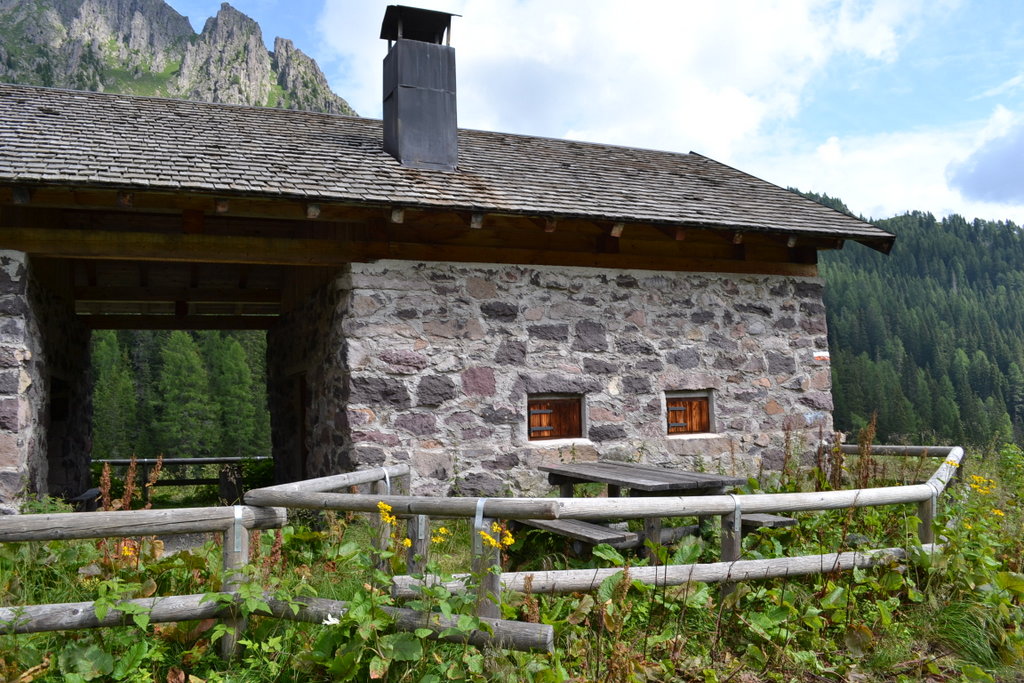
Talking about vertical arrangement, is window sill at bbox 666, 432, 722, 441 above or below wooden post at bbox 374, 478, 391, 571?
above

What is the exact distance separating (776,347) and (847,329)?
75.4 m

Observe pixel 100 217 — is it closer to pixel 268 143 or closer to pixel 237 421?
pixel 268 143

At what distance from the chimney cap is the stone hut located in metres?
0.03

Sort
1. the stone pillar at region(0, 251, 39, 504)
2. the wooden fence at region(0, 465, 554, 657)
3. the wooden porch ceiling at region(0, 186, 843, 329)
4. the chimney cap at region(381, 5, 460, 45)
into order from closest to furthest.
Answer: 1. the wooden fence at region(0, 465, 554, 657)
2. the stone pillar at region(0, 251, 39, 504)
3. the wooden porch ceiling at region(0, 186, 843, 329)
4. the chimney cap at region(381, 5, 460, 45)

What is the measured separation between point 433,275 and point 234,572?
12.7 feet

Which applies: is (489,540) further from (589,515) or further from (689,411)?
(689,411)

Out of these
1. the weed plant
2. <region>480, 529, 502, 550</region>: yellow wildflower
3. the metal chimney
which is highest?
the metal chimney

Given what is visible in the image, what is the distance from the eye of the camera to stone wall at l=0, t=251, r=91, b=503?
586cm

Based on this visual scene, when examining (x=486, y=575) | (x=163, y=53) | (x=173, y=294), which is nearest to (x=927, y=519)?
(x=486, y=575)

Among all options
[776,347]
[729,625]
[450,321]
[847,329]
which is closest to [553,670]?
[729,625]

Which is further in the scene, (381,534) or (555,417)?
(555,417)

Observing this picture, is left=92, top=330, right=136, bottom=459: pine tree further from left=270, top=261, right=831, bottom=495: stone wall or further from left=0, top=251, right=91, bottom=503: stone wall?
left=270, top=261, right=831, bottom=495: stone wall

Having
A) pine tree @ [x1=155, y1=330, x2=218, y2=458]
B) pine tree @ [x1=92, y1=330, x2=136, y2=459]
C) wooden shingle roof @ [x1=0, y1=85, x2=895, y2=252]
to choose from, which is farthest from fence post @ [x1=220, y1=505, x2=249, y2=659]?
pine tree @ [x1=155, y1=330, x2=218, y2=458]

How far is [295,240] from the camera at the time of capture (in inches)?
269
